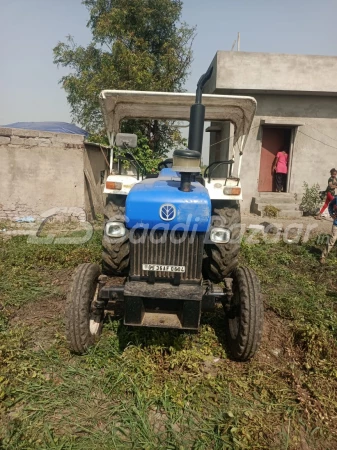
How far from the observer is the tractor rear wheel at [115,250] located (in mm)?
3064

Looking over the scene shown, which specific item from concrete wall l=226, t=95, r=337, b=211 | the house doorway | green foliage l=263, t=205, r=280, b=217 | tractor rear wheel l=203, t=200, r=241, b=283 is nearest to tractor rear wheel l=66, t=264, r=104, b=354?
tractor rear wheel l=203, t=200, r=241, b=283

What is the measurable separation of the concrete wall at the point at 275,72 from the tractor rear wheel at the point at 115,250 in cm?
658

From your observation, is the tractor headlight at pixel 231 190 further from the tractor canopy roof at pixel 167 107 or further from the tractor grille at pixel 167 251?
the tractor canopy roof at pixel 167 107

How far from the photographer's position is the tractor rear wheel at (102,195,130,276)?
10.1 ft

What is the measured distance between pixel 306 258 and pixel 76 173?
5.52 metres

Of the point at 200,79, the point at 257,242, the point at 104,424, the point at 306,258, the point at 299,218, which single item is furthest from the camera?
the point at 299,218

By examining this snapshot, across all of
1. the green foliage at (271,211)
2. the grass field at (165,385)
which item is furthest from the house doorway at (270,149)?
the grass field at (165,385)

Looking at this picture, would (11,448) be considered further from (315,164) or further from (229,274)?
(315,164)

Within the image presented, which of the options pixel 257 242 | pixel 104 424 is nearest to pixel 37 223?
pixel 257 242

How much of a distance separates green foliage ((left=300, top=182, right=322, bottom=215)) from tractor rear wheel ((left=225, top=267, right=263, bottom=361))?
22.6 feet

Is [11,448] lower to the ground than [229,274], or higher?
lower

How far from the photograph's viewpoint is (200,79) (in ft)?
10.9

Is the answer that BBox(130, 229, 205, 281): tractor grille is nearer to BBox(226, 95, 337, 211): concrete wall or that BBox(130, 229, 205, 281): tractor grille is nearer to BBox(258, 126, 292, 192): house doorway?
BBox(226, 95, 337, 211): concrete wall

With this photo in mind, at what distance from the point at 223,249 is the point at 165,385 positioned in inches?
51.6
